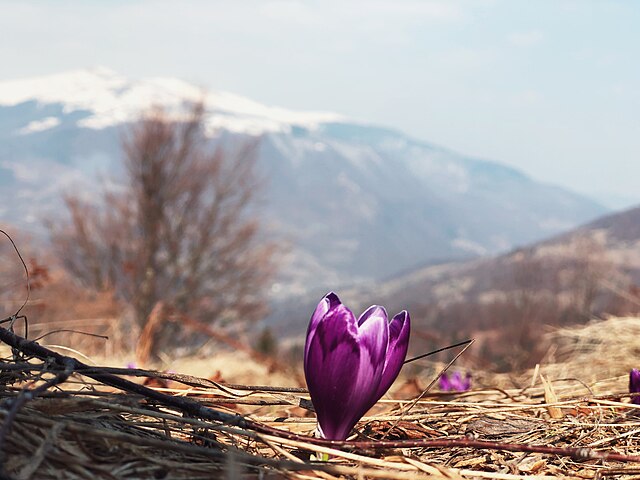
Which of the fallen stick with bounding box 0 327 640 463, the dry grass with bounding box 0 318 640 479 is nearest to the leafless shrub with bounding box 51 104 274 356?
the dry grass with bounding box 0 318 640 479

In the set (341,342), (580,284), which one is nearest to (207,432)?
(341,342)

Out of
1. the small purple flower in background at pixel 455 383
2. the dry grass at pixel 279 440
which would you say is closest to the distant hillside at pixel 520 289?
the small purple flower in background at pixel 455 383

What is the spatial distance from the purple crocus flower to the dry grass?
51 mm

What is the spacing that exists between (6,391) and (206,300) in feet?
82.3

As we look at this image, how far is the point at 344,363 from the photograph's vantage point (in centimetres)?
88

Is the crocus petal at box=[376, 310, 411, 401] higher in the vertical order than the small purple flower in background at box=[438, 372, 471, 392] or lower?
higher

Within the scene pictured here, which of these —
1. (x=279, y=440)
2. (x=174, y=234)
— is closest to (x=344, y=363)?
(x=279, y=440)

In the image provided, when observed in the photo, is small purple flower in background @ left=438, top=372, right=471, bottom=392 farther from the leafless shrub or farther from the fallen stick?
the leafless shrub

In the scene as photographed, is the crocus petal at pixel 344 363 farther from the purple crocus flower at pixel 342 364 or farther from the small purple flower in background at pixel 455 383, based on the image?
the small purple flower in background at pixel 455 383

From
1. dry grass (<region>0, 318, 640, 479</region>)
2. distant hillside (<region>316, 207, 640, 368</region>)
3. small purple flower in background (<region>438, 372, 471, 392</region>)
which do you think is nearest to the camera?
dry grass (<region>0, 318, 640, 479</region>)

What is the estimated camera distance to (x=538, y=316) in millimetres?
44219

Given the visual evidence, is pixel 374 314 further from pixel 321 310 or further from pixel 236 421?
pixel 236 421

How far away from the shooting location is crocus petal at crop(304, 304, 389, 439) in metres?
0.88

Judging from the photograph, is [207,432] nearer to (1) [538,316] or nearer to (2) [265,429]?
(2) [265,429]
